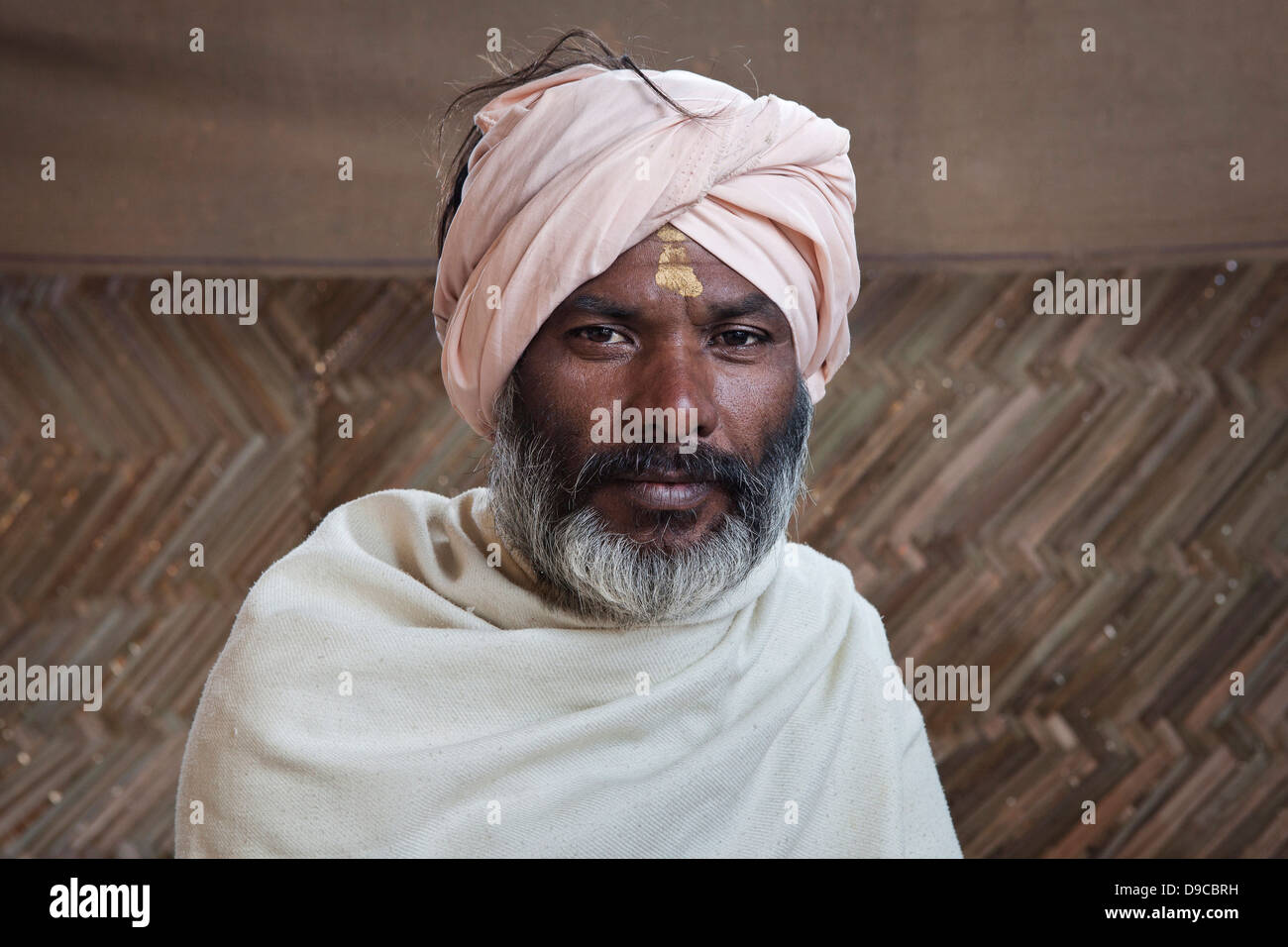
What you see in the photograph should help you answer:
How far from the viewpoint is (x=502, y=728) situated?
1169 mm

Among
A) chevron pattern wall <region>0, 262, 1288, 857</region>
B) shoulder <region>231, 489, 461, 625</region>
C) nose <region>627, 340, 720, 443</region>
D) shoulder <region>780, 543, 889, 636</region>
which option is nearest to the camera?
nose <region>627, 340, 720, 443</region>

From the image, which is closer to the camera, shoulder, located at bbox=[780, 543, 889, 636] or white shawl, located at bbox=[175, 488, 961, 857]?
white shawl, located at bbox=[175, 488, 961, 857]

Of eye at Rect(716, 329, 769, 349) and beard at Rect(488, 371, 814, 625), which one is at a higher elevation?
eye at Rect(716, 329, 769, 349)

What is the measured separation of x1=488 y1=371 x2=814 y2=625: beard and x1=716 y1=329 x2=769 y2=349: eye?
0.30ft

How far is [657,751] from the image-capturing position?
1.19 meters

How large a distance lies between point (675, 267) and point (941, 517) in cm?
120

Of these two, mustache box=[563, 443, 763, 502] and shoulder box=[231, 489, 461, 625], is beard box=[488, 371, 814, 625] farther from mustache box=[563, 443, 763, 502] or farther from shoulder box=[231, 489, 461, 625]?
shoulder box=[231, 489, 461, 625]

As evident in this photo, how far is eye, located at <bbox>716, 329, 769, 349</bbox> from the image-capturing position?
118 cm

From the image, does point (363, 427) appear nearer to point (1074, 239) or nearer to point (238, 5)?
point (238, 5)

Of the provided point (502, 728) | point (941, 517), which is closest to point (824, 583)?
point (502, 728)

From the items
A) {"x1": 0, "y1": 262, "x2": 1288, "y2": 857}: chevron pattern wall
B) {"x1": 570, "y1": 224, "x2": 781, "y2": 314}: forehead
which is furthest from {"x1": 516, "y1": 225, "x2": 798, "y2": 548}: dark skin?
{"x1": 0, "y1": 262, "x2": 1288, "y2": 857}: chevron pattern wall

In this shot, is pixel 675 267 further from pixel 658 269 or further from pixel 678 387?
pixel 678 387
